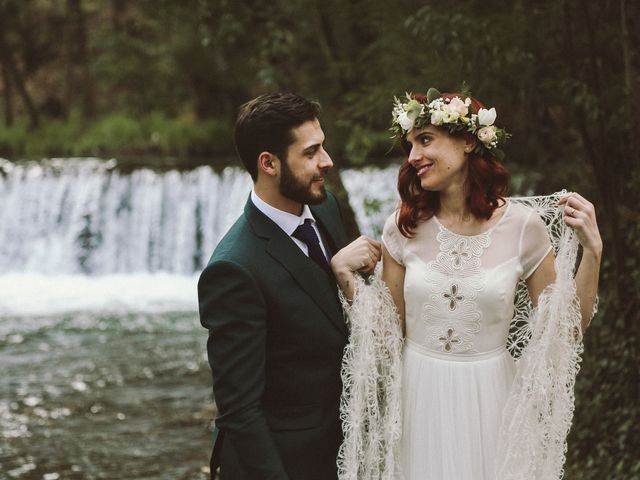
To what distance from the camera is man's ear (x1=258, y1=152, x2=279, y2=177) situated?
9.68 feet

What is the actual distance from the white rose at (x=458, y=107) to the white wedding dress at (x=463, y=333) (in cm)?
31

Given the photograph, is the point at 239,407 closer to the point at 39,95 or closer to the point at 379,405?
the point at 379,405

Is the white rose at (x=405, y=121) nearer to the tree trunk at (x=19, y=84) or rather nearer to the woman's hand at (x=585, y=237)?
the woman's hand at (x=585, y=237)

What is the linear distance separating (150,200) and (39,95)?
14.0m

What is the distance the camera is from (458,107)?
3010 millimetres

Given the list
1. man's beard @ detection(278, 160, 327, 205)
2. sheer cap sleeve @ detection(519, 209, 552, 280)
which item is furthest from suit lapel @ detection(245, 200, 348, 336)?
sheer cap sleeve @ detection(519, 209, 552, 280)

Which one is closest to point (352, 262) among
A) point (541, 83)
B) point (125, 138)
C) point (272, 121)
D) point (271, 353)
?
point (271, 353)

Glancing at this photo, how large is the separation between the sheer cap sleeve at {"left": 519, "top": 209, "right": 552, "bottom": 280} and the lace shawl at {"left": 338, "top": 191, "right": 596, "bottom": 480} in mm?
73

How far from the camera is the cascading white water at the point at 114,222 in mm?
13914

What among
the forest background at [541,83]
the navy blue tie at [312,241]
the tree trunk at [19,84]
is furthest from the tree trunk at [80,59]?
the navy blue tie at [312,241]

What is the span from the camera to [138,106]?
22.1 m

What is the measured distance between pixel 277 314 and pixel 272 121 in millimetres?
547

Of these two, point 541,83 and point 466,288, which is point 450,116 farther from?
point 541,83

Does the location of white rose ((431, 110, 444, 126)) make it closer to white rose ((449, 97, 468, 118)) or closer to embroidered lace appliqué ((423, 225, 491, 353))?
white rose ((449, 97, 468, 118))
